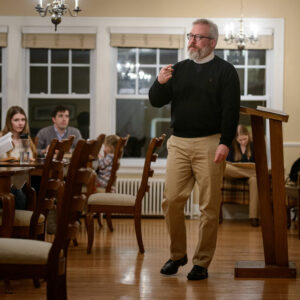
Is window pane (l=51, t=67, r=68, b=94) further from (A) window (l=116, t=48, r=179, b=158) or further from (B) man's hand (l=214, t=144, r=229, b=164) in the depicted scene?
(B) man's hand (l=214, t=144, r=229, b=164)

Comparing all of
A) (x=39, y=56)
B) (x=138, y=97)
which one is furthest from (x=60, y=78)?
(x=138, y=97)

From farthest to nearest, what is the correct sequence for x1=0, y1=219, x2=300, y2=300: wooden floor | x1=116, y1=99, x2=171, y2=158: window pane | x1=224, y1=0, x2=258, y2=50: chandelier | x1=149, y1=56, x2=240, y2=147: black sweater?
x1=116, y1=99, x2=171, y2=158: window pane, x1=224, y1=0, x2=258, y2=50: chandelier, x1=149, y1=56, x2=240, y2=147: black sweater, x1=0, y1=219, x2=300, y2=300: wooden floor

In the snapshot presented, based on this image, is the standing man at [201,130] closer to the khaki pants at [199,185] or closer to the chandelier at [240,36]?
the khaki pants at [199,185]

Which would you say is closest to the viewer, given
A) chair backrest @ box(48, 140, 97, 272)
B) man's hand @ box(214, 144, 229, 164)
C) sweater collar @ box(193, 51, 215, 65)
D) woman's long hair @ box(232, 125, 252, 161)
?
chair backrest @ box(48, 140, 97, 272)

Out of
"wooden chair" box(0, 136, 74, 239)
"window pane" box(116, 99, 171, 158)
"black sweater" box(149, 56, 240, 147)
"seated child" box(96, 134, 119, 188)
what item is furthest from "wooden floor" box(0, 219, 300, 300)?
"window pane" box(116, 99, 171, 158)

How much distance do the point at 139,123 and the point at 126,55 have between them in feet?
2.87

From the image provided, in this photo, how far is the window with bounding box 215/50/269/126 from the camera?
8.09 m

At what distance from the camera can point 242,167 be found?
755 cm

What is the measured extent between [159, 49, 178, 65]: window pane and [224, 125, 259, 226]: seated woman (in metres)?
1.25

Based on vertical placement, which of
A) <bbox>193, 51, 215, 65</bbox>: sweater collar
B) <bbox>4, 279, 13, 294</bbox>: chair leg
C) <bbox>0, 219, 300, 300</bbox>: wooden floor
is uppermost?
<bbox>193, 51, 215, 65</bbox>: sweater collar

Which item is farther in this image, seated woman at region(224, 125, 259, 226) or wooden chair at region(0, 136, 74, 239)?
seated woman at region(224, 125, 259, 226)

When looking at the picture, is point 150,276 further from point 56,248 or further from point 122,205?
point 56,248

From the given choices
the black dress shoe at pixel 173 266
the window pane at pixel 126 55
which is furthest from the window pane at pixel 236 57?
the black dress shoe at pixel 173 266

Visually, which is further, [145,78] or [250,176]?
[145,78]
